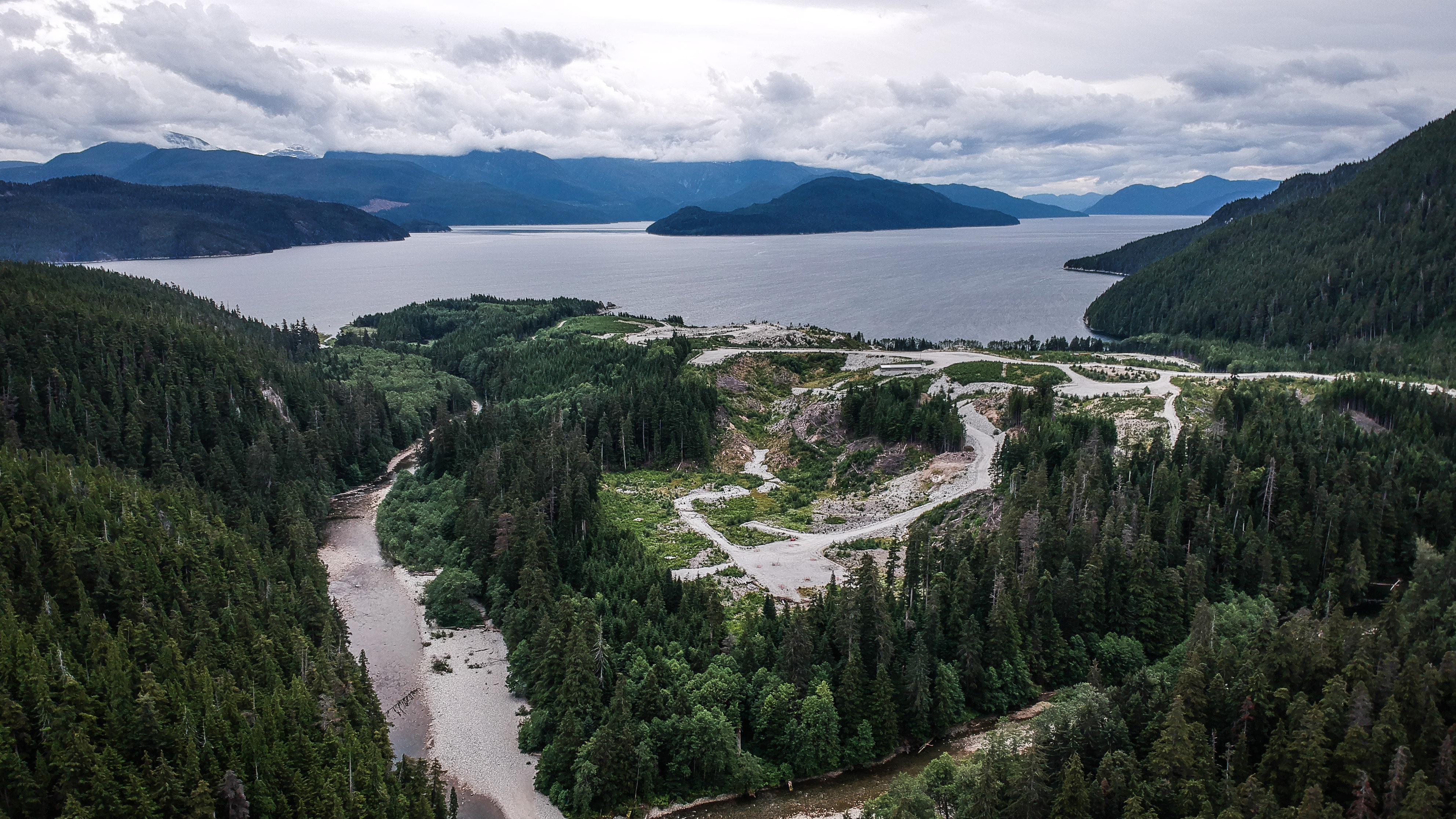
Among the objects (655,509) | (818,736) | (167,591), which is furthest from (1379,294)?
(167,591)

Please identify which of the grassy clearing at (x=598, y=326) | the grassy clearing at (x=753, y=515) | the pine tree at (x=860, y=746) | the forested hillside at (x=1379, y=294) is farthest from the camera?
the grassy clearing at (x=598, y=326)

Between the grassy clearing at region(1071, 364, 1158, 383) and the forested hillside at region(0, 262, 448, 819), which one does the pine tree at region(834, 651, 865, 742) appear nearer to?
the forested hillside at region(0, 262, 448, 819)

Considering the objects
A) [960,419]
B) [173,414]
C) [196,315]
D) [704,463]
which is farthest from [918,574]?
[196,315]

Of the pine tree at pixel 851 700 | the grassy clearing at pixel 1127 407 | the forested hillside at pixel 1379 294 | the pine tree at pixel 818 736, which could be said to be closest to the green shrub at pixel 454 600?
the pine tree at pixel 818 736

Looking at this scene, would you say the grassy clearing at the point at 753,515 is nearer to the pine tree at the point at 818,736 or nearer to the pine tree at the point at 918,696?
the pine tree at the point at 918,696

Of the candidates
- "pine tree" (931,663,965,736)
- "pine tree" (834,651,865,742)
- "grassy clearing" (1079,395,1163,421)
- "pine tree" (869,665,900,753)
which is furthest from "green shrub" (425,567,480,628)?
"grassy clearing" (1079,395,1163,421)

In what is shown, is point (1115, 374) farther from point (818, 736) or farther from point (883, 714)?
point (818, 736)
